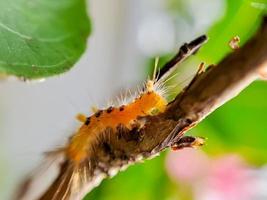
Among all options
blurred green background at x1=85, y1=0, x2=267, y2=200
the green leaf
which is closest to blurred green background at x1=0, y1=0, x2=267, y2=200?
blurred green background at x1=85, y1=0, x2=267, y2=200

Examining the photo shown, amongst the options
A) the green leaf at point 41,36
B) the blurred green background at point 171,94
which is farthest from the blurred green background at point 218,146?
the green leaf at point 41,36

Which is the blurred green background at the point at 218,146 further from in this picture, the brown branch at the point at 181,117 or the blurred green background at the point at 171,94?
the brown branch at the point at 181,117

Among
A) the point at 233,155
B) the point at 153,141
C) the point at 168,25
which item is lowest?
the point at 153,141

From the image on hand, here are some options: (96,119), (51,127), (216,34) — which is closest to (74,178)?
(96,119)

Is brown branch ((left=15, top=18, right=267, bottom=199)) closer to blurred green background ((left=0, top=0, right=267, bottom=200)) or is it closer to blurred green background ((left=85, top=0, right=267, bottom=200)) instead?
blurred green background ((left=0, top=0, right=267, bottom=200))

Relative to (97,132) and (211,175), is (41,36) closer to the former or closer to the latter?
(97,132)

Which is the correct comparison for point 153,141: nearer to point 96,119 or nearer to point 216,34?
point 96,119
